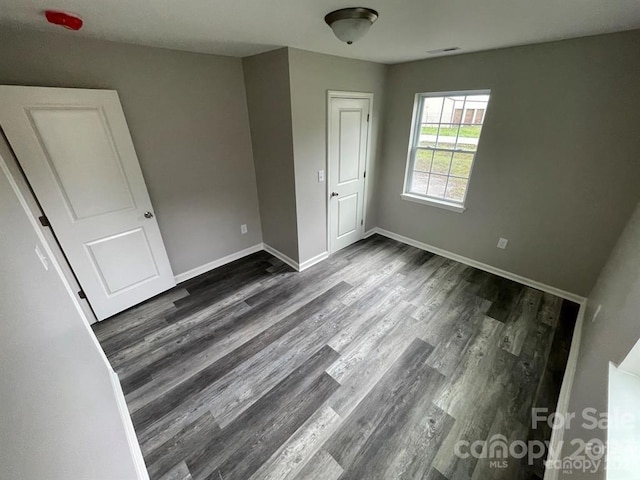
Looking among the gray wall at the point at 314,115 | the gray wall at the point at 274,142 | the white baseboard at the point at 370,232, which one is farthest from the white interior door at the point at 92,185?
the white baseboard at the point at 370,232

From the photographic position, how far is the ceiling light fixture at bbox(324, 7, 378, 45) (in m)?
1.44

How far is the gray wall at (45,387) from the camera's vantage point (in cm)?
53

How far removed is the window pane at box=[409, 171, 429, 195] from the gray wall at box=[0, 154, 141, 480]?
3624 millimetres

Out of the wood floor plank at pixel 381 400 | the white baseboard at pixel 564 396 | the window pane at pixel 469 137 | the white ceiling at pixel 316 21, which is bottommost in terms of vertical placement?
the wood floor plank at pixel 381 400

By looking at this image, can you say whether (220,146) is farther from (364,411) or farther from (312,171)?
(364,411)

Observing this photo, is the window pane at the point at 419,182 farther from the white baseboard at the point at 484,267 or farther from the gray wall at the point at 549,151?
the white baseboard at the point at 484,267

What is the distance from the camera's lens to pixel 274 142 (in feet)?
9.15

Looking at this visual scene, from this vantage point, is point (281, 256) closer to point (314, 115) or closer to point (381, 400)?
point (314, 115)

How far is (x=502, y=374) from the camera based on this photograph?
6.29 ft

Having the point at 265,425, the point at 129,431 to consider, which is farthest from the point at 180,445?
the point at 265,425

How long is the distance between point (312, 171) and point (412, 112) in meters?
1.51

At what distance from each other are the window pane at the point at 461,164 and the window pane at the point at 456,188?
70 millimetres

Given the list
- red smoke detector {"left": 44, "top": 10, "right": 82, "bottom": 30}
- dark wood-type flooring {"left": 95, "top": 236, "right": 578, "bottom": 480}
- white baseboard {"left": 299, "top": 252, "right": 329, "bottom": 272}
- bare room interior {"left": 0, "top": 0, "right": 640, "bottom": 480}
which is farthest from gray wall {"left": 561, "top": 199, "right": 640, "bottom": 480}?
red smoke detector {"left": 44, "top": 10, "right": 82, "bottom": 30}

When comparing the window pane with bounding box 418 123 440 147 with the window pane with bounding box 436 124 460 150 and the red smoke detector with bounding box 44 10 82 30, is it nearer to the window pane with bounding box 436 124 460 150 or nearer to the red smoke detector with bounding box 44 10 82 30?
the window pane with bounding box 436 124 460 150
